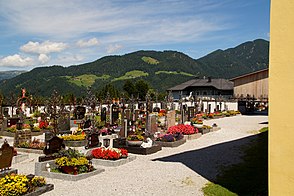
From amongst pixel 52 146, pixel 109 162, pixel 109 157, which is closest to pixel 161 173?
pixel 109 162

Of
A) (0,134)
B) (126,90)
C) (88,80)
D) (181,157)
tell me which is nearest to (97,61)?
(88,80)

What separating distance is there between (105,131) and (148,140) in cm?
596

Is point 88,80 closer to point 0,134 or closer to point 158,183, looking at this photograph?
point 0,134

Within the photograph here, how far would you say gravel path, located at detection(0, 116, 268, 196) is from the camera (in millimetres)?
9758

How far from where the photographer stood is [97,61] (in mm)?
150750

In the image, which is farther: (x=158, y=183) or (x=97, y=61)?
(x=97, y=61)

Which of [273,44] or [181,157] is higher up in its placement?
[273,44]

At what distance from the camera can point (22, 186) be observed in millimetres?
8828

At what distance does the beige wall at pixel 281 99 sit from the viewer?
20.2ft

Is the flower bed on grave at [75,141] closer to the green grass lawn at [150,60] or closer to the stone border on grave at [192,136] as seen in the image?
the stone border on grave at [192,136]

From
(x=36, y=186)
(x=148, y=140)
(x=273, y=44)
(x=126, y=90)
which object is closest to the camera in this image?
(x=273, y=44)

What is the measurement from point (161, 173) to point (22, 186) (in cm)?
482

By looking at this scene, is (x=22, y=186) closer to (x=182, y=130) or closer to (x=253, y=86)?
(x=182, y=130)

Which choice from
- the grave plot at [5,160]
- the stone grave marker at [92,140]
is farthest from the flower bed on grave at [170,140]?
the grave plot at [5,160]
